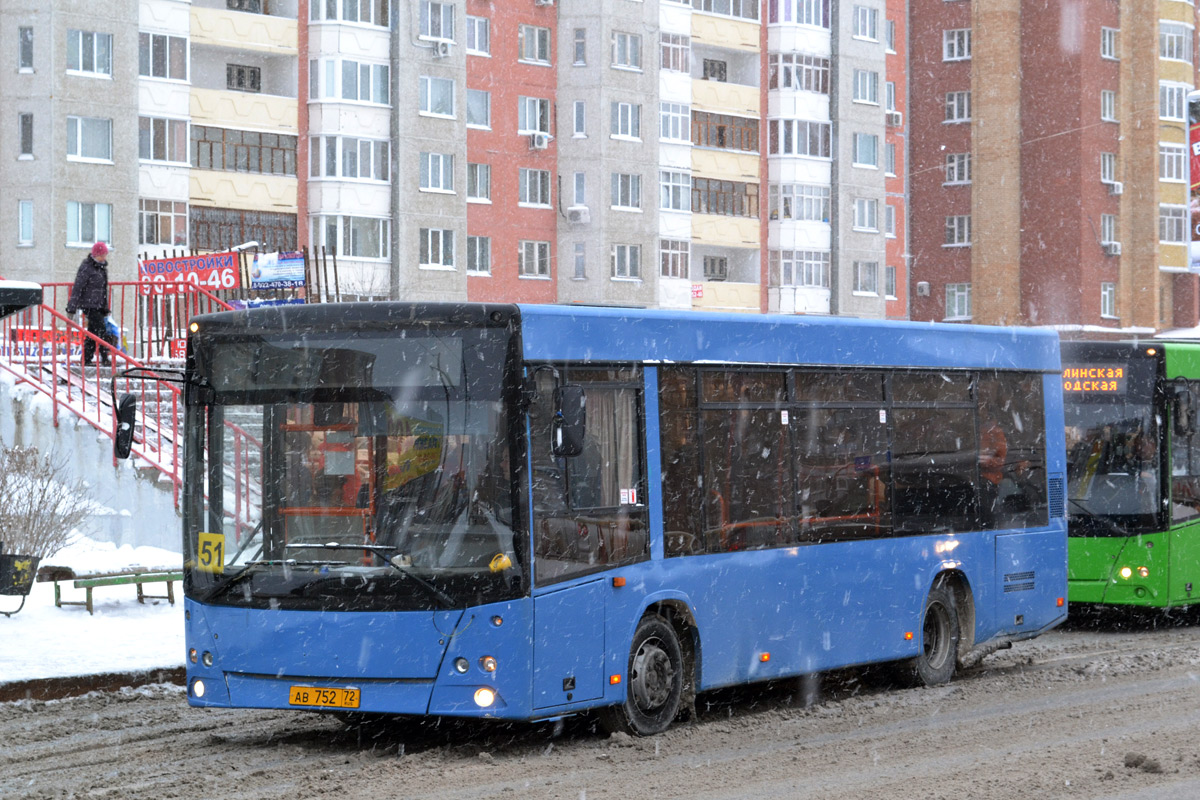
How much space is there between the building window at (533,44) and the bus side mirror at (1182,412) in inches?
1749

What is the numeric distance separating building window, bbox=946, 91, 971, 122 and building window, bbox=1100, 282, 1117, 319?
8.67 meters

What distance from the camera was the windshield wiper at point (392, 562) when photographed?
10.1 meters

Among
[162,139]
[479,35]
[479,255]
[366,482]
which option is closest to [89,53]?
[162,139]

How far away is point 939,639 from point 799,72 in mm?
55895

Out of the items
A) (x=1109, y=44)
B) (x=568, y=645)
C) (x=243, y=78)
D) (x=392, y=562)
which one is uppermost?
(x=1109, y=44)

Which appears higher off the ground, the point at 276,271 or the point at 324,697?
the point at 276,271

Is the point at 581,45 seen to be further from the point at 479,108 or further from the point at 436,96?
the point at 436,96

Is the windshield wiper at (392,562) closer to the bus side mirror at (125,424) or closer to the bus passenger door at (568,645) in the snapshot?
the bus passenger door at (568,645)

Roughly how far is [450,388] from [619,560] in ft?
5.12

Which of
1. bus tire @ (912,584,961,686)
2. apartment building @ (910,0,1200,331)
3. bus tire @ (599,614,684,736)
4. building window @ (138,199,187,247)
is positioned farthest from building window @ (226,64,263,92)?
bus tire @ (599,614,684,736)

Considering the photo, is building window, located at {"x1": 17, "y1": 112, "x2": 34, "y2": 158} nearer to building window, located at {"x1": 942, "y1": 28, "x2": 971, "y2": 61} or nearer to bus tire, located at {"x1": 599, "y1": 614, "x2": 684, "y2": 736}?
building window, located at {"x1": 942, "y1": 28, "x2": 971, "y2": 61}

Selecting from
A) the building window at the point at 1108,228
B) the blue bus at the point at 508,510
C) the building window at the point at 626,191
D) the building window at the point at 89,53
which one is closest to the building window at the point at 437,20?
the building window at the point at 626,191

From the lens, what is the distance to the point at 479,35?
196ft

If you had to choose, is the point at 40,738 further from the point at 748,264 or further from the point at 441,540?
the point at 748,264
